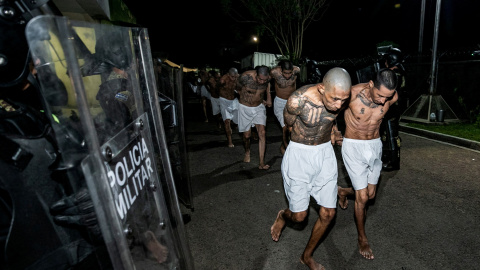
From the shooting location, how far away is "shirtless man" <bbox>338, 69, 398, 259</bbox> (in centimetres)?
321

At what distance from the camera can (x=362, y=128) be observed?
133 inches

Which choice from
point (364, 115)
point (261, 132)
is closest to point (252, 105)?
point (261, 132)

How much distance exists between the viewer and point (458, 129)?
335 inches

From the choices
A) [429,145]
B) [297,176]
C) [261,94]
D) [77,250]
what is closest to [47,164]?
[77,250]

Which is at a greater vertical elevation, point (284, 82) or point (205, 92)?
point (284, 82)

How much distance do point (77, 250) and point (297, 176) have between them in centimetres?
219

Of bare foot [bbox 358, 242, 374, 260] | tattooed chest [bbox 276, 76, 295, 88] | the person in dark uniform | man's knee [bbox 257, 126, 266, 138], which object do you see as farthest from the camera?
tattooed chest [bbox 276, 76, 295, 88]

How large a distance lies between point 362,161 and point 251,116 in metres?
3.17

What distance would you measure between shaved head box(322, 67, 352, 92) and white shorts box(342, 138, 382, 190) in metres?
1.01

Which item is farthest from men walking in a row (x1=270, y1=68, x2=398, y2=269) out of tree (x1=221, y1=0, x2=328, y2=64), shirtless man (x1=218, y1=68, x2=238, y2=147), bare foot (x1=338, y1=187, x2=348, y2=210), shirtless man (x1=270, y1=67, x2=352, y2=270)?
tree (x1=221, y1=0, x2=328, y2=64)

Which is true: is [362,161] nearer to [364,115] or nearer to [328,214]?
[364,115]

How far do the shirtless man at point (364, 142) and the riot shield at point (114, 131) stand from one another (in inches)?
90.0

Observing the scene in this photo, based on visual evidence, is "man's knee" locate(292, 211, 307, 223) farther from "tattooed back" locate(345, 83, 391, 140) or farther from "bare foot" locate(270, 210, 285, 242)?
"tattooed back" locate(345, 83, 391, 140)

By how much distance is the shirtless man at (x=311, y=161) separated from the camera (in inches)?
114
